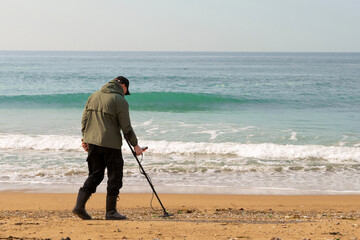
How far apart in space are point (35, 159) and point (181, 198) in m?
4.38

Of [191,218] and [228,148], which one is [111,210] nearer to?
[191,218]

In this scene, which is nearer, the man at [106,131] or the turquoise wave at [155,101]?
the man at [106,131]

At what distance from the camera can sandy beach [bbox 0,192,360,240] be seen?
3.73 metres

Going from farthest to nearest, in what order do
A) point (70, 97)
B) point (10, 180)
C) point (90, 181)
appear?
point (70, 97) < point (10, 180) < point (90, 181)

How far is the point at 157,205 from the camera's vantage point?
5.75 meters

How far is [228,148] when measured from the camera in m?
10.1

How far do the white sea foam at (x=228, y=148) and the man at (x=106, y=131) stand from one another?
554 centimetres

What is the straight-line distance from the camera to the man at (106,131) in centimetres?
413

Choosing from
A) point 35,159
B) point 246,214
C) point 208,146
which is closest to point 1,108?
point 35,159

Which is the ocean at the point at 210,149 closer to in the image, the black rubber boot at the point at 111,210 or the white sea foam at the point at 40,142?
the white sea foam at the point at 40,142

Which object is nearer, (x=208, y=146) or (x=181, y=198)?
(x=181, y=198)

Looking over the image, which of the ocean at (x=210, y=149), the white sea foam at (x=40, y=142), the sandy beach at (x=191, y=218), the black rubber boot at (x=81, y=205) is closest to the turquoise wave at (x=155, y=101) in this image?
the ocean at (x=210, y=149)

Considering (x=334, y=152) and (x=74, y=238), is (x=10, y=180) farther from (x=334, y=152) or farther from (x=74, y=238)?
(x=334, y=152)

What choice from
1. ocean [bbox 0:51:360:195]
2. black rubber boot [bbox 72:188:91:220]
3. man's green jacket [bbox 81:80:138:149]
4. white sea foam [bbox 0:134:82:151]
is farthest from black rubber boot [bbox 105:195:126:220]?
white sea foam [bbox 0:134:82:151]
